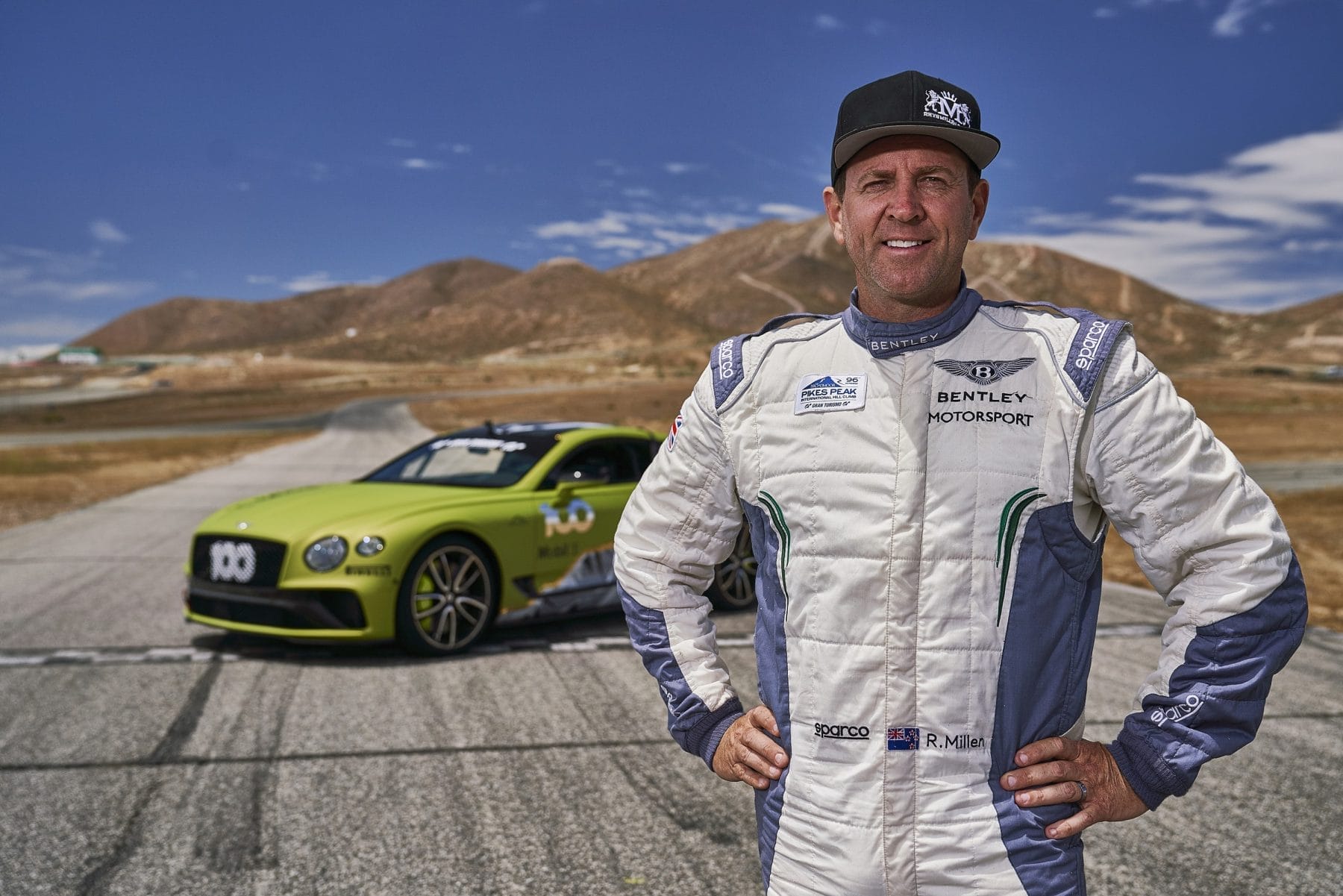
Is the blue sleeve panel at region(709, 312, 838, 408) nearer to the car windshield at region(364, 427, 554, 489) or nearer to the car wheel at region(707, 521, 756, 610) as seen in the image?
the car windshield at region(364, 427, 554, 489)

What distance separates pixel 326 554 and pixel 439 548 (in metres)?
0.67

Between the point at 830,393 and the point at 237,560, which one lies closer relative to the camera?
the point at 830,393

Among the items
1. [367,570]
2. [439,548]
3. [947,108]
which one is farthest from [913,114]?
[439,548]

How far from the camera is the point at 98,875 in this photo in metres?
3.68

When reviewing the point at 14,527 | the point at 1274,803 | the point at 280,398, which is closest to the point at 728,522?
the point at 1274,803

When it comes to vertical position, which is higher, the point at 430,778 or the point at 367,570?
the point at 367,570

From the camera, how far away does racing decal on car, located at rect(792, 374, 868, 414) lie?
201 centimetres

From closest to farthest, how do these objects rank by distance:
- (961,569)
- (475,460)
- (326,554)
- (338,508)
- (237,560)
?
1. (961,569)
2. (326,554)
3. (237,560)
4. (338,508)
5. (475,460)

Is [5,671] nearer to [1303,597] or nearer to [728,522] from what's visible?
[728,522]

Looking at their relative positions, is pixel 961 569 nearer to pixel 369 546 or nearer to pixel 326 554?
pixel 369 546

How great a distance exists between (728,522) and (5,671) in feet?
18.6

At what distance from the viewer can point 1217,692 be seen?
1808 mm

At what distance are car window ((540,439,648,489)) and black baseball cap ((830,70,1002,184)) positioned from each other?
19.3ft

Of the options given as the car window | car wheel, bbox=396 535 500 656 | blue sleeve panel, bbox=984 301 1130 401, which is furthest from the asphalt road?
blue sleeve panel, bbox=984 301 1130 401
